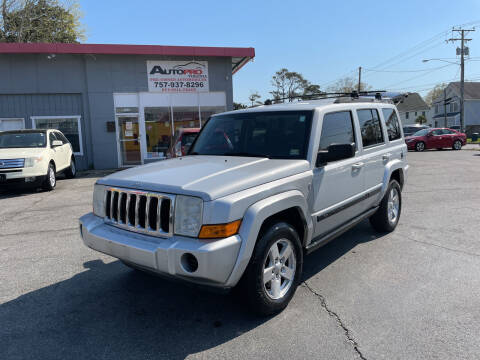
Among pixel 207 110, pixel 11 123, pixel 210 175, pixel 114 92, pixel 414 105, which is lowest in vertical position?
pixel 210 175

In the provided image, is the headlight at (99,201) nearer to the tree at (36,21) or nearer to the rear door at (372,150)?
the rear door at (372,150)

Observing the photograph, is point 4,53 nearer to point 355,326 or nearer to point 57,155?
point 57,155

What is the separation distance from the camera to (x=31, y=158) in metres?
9.46

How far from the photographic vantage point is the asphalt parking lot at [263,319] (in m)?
2.79

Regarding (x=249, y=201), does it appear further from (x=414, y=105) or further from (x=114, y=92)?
(x=414, y=105)

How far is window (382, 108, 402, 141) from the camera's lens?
551 centimetres

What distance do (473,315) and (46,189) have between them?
10.1m

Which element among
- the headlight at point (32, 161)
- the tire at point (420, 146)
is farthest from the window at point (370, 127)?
the tire at point (420, 146)

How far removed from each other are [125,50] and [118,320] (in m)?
14.7

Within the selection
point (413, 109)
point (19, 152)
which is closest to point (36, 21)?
point (19, 152)

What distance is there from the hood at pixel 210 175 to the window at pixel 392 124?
2533 millimetres

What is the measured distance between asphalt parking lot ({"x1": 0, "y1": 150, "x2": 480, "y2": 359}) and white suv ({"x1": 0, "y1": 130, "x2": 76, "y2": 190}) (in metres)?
4.43

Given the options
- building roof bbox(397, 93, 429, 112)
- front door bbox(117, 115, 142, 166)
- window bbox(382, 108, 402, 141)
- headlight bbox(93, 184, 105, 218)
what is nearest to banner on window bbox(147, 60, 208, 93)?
front door bbox(117, 115, 142, 166)

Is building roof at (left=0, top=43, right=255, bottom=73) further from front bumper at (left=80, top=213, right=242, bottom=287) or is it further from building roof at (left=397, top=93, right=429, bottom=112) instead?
building roof at (left=397, top=93, right=429, bottom=112)
